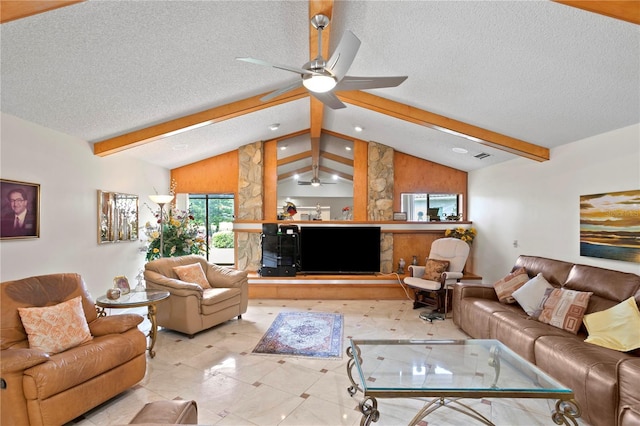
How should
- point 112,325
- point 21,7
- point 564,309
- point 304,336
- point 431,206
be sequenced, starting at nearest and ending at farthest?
point 21,7 → point 112,325 → point 564,309 → point 304,336 → point 431,206

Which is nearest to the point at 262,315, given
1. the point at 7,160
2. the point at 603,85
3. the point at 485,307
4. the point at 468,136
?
the point at 485,307

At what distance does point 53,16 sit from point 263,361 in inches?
Answer: 129

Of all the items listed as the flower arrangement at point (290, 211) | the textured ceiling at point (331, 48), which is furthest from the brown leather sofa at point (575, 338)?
the flower arrangement at point (290, 211)

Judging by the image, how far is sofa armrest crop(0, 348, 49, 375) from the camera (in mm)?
1915

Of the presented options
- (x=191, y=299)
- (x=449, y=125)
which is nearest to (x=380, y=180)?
(x=449, y=125)

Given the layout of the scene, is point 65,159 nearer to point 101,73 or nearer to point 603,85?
point 101,73

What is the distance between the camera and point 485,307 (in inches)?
145

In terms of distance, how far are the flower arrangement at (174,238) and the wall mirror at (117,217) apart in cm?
26

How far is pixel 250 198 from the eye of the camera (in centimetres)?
639

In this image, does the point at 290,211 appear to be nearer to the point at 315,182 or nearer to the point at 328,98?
the point at 315,182

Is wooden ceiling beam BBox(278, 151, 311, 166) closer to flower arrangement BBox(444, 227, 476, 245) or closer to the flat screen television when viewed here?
the flat screen television

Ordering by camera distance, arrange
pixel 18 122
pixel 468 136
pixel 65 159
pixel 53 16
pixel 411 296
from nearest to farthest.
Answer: pixel 53 16, pixel 18 122, pixel 65 159, pixel 468 136, pixel 411 296

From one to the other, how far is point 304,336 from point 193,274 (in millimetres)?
1778

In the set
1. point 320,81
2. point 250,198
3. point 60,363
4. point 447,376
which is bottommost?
point 447,376
